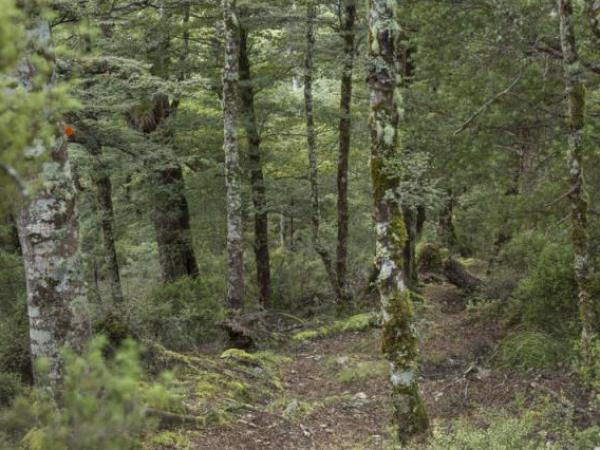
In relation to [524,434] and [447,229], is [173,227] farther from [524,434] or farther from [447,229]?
[524,434]

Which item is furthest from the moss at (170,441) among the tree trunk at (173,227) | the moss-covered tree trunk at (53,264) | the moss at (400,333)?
the tree trunk at (173,227)

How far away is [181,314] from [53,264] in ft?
21.9

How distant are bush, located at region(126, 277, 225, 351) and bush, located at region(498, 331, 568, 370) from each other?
5181 millimetres

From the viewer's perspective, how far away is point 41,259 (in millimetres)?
5477

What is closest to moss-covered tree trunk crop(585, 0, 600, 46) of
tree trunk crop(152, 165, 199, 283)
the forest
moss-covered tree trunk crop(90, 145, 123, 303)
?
the forest

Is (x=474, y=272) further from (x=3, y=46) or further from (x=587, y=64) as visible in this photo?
(x=3, y=46)

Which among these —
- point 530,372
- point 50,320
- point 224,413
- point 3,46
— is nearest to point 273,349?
point 224,413

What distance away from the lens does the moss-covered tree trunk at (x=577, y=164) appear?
24.3ft

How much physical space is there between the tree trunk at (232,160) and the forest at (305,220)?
0.04m

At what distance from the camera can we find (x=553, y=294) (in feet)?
31.1

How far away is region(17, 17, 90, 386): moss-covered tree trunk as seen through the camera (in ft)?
17.8

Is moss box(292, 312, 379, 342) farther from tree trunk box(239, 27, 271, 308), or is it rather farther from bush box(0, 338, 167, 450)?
bush box(0, 338, 167, 450)

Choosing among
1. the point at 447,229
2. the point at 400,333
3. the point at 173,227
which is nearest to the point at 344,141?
the point at 173,227

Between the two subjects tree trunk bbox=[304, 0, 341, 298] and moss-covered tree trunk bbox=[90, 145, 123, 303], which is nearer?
moss-covered tree trunk bbox=[90, 145, 123, 303]
